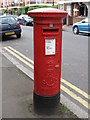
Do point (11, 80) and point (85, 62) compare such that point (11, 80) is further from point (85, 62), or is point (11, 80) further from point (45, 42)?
point (85, 62)

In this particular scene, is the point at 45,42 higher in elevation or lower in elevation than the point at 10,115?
higher

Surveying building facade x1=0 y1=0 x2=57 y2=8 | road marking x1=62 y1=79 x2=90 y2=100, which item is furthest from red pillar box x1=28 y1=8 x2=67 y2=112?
building facade x1=0 y1=0 x2=57 y2=8

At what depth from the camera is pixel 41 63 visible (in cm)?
338

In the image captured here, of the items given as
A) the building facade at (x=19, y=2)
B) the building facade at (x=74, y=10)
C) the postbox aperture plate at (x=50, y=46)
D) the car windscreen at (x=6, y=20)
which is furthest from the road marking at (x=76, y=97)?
the building facade at (x=19, y=2)

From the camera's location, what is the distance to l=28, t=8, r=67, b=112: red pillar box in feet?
10.4

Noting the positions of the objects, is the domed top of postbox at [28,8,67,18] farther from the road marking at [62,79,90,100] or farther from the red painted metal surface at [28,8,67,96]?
the road marking at [62,79,90,100]

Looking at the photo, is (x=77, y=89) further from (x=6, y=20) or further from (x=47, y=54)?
(x=6, y=20)

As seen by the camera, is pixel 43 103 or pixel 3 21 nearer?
pixel 43 103

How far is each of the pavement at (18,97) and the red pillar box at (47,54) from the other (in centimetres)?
19

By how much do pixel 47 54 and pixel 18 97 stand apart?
1.30m

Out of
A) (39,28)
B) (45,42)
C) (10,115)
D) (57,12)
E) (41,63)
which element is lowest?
(10,115)

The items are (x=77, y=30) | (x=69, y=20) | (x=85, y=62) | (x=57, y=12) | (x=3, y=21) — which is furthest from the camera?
(x=69, y=20)

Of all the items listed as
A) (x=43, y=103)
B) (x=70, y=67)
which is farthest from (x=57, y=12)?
(x=70, y=67)

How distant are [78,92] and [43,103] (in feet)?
4.38
